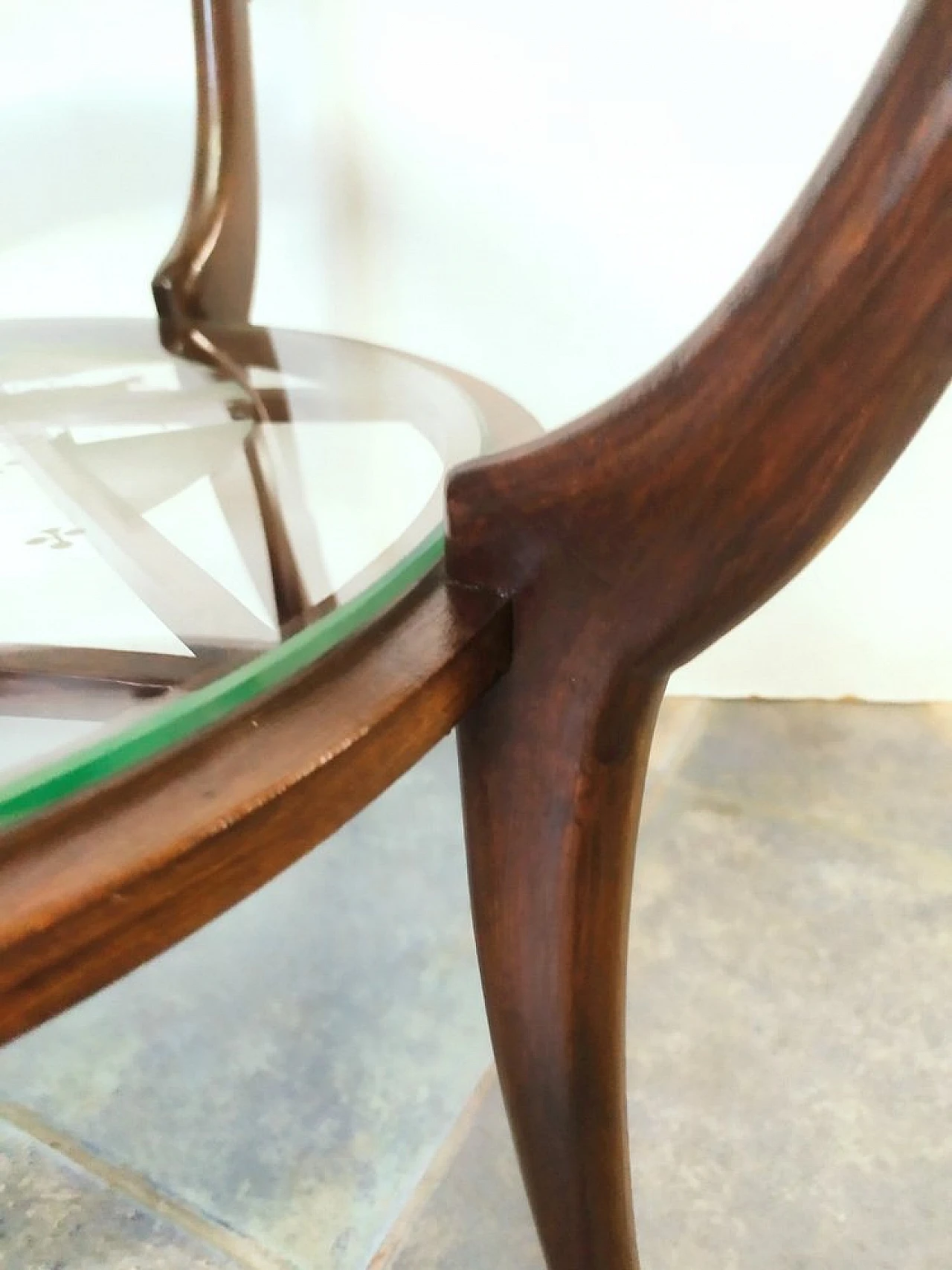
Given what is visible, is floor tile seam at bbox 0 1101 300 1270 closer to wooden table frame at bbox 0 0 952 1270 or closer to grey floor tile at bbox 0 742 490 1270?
grey floor tile at bbox 0 742 490 1270

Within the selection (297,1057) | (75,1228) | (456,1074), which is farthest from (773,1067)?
(75,1228)

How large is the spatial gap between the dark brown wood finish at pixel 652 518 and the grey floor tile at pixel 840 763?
1.92 feet

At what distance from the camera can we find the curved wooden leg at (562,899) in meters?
0.30

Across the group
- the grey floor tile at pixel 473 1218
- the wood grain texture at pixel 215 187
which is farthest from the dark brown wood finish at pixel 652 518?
the wood grain texture at pixel 215 187

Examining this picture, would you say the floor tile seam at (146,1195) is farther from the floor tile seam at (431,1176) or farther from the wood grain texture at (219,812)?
the wood grain texture at (219,812)

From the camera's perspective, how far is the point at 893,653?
3.38 ft

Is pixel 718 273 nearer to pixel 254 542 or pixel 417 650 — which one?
pixel 254 542

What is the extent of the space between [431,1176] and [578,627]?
48cm

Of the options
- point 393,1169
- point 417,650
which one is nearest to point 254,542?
point 417,650

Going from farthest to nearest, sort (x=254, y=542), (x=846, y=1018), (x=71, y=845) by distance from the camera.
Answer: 1. (x=846, y=1018)
2. (x=254, y=542)
3. (x=71, y=845)

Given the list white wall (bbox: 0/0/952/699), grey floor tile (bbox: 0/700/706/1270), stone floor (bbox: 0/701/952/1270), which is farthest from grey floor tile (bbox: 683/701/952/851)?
grey floor tile (bbox: 0/700/706/1270)

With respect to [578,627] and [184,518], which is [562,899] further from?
[184,518]

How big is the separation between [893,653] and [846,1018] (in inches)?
16.5

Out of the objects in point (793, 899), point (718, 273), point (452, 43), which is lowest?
point (793, 899)
